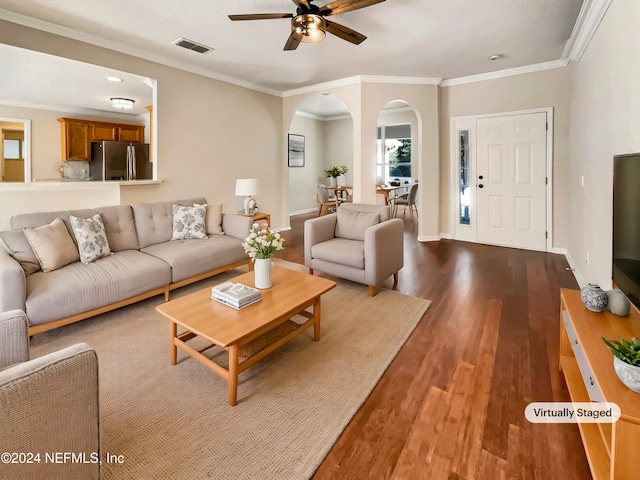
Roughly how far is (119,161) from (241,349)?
20.4 ft

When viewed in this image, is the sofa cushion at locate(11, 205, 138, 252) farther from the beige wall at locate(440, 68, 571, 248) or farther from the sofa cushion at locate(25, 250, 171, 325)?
the beige wall at locate(440, 68, 571, 248)

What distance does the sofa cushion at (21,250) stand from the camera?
254 cm

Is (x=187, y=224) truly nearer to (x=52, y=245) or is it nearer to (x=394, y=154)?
(x=52, y=245)

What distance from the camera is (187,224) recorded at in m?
3.71

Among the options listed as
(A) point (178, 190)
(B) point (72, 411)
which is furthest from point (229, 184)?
(B) point (72, 411)

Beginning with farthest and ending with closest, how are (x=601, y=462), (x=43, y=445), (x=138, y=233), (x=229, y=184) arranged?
(x=229, y=184)
(x=138, y=233)
(x=601, y=462)
(x=43, y=445)

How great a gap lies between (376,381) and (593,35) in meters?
3.51

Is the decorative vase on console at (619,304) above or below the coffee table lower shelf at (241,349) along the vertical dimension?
above

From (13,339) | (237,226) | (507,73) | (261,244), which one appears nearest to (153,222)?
(237,226)

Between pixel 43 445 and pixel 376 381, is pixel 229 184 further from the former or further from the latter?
pixel 43 445

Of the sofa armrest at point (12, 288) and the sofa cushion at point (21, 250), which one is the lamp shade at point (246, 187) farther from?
the sofa armrest at point (12, 288)

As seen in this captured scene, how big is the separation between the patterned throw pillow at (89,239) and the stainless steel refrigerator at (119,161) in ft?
13.8

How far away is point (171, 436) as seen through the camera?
1.53 meters

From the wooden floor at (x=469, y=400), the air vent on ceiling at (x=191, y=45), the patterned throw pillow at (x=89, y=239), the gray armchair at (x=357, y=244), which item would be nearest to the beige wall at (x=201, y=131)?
the air vent on ceiling at (x=191, y=45)
